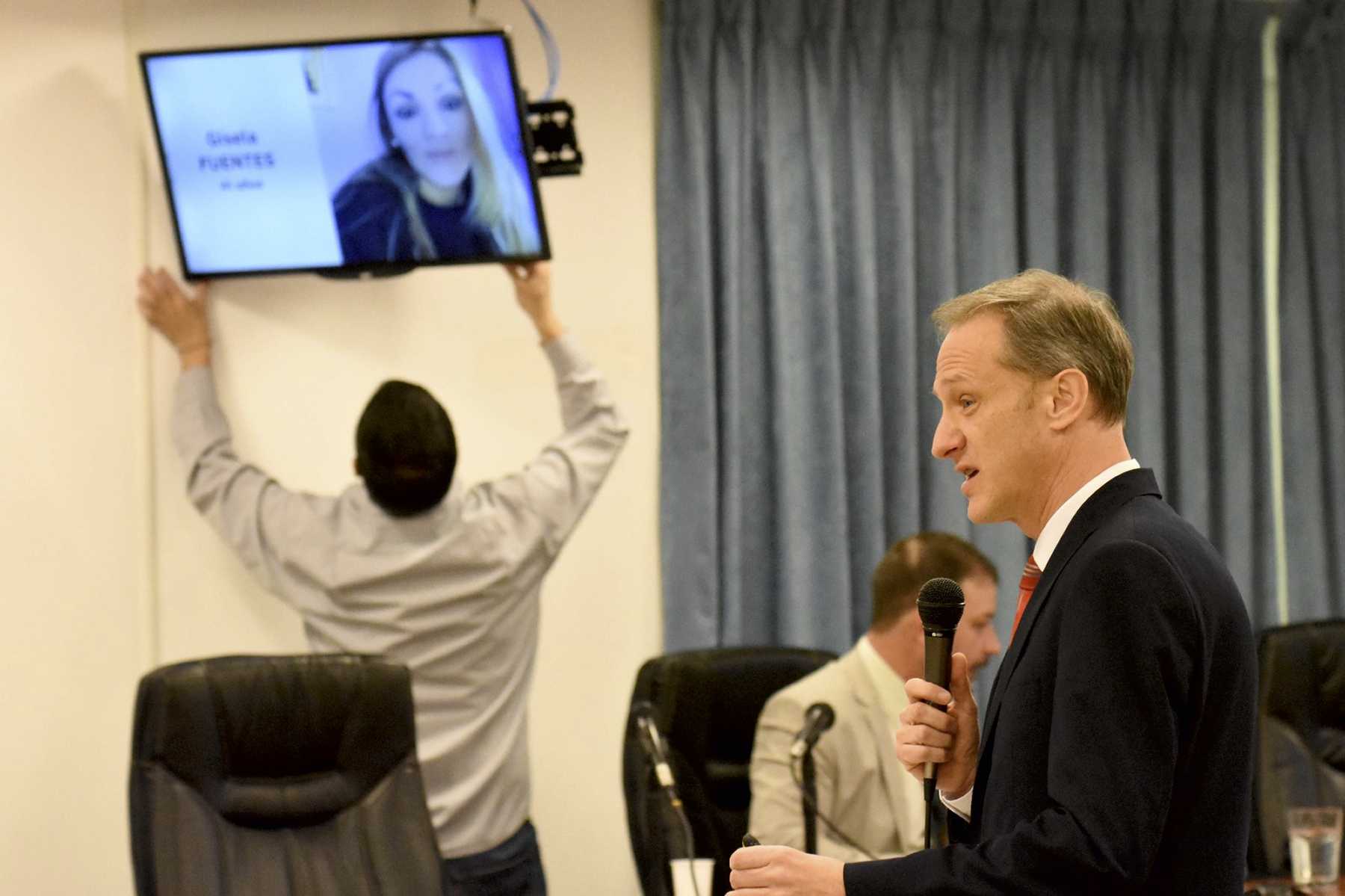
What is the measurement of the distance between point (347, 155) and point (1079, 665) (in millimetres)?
2307

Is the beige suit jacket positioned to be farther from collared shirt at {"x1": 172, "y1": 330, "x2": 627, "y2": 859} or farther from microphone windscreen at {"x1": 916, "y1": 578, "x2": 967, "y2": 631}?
microphone windscreen at {"x1": 916, "y1": 578, "x2": 967, "y2": 631}

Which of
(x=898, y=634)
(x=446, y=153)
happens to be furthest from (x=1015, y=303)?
(x=446, y=153)

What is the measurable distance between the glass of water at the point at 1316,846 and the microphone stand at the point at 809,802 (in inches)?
34.3

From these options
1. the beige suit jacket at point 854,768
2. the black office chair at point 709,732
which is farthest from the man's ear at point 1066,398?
the black office chair at point 709,732

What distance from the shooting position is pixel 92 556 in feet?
10.8

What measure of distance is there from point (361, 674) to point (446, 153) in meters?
1.17

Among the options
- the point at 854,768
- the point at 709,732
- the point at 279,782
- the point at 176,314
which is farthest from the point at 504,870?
the point at 176,314

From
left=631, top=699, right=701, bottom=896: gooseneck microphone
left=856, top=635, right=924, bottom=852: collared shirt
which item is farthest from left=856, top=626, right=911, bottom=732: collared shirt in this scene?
left=631, top=699, right=701, bottom=896: gooseneck microphone

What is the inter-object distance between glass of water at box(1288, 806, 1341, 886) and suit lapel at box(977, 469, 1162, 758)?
56.7 inches

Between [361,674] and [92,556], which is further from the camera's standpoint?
[92,556]

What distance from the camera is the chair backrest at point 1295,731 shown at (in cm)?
320

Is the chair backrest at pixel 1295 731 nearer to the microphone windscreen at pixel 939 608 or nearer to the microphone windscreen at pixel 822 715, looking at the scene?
the microphone windscreen at pixel 822 715

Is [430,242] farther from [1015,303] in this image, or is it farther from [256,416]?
[1015,303]

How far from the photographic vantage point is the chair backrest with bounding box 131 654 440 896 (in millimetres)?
2488
